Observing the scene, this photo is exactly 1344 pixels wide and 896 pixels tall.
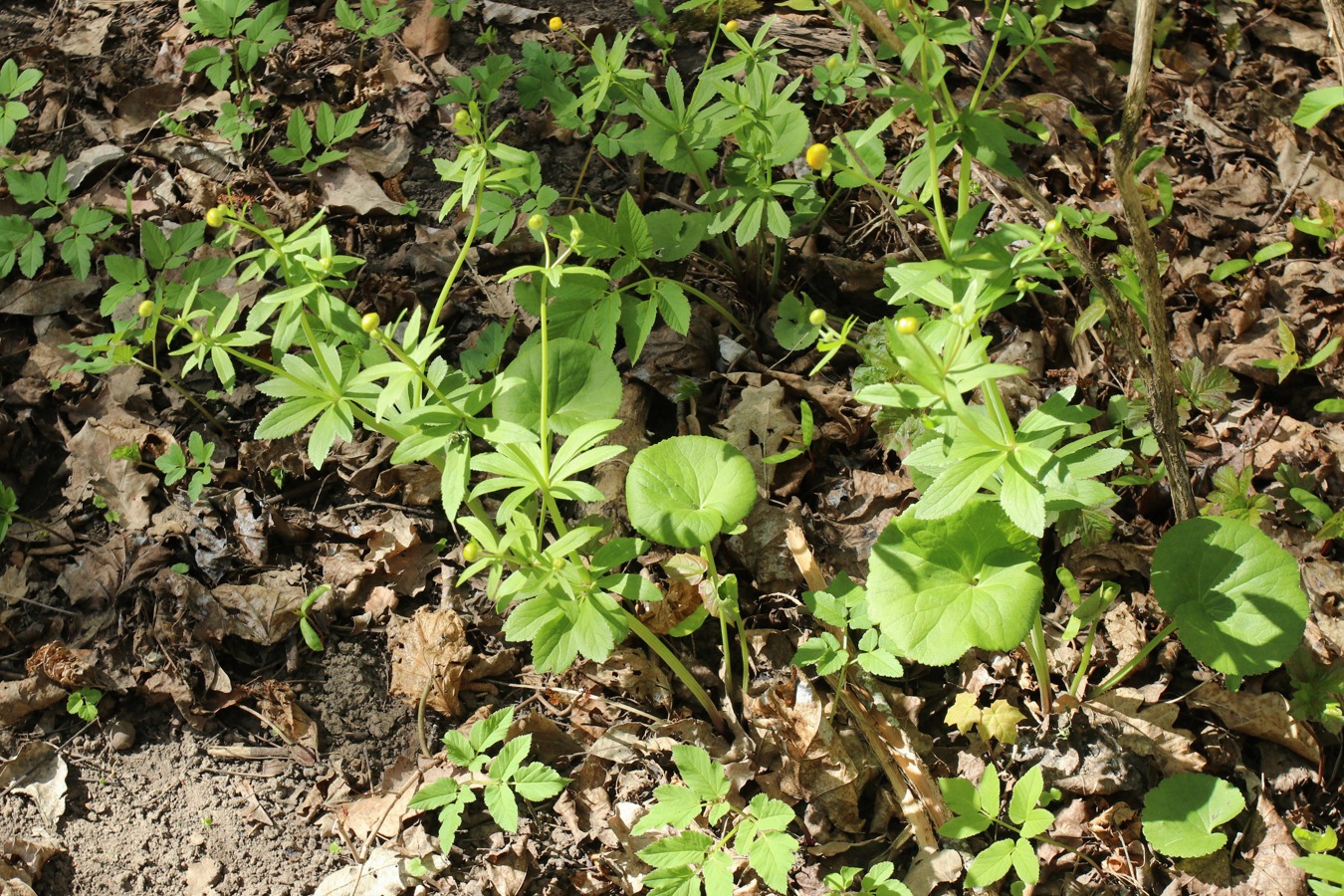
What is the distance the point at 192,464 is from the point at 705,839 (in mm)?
1769

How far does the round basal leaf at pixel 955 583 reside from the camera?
1.76m

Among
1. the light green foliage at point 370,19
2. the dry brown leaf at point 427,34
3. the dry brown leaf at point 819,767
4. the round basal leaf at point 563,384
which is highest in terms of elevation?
the light green foliage at point 370,19

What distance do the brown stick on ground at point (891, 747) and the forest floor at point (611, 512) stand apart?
3 centimetres

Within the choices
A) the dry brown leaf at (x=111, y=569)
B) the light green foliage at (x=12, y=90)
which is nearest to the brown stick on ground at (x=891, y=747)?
the dry brown leaf at (x=111, y=569)

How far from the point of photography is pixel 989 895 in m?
2.01

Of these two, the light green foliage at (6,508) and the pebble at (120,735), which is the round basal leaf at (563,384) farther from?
the light green foliage at (6,508)

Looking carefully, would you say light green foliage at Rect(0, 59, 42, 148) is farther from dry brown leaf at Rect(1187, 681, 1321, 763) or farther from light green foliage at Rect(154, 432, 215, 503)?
dry brown leaf at Rect(1187, 681, 1321, 763)

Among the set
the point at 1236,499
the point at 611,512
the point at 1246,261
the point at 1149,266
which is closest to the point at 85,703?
the point at 611,512

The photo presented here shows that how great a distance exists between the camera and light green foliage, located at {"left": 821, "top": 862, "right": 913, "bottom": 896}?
189 cm

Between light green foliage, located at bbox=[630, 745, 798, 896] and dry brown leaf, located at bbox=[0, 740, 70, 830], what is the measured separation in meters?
1.42

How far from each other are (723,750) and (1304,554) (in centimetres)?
154

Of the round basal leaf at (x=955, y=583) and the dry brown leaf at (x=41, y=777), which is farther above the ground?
the round basal leaf at (x=955, y=583)

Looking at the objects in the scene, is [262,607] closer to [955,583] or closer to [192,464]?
[192,464]

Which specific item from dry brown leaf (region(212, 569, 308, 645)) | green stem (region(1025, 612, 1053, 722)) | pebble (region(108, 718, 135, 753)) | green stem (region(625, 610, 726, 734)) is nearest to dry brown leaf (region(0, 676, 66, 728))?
pebble (region(108, 718, 135, 753))
